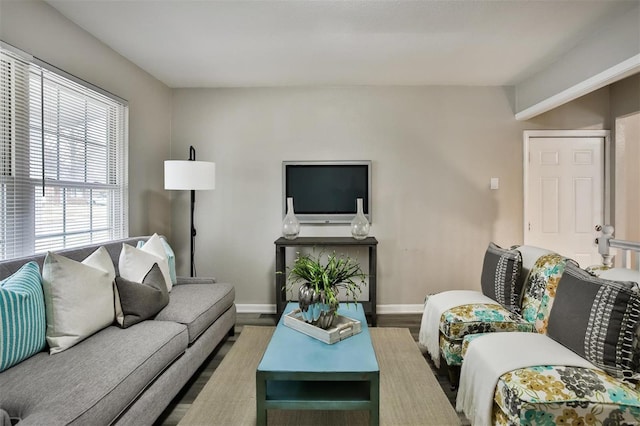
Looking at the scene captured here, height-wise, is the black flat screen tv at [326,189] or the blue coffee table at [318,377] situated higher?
the black flat screen tv at [326,189]

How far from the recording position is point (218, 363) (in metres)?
2.57

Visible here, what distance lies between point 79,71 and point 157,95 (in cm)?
109

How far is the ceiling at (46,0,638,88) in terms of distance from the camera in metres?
2.25

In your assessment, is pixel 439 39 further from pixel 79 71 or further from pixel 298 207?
pixel 79 71

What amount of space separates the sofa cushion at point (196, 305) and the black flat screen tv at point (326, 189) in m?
1.25

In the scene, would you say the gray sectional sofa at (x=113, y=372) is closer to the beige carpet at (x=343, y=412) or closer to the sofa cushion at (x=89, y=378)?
the sofa cushion at (x=89, y=378)

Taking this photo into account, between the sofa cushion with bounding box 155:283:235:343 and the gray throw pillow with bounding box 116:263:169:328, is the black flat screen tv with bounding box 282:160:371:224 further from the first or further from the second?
the gray throw pillow with bounding box 116:263:169:328

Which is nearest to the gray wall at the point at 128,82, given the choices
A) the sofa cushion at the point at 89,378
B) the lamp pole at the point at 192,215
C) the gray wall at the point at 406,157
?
the gray wall at the point at 406,157

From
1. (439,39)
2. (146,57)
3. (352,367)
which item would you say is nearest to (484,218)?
(439,39)

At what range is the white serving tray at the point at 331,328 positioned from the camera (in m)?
1.89

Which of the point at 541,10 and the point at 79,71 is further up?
the point at 541,10

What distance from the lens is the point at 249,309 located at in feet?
12.7

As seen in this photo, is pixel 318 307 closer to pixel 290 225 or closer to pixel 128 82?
pixel 290 225

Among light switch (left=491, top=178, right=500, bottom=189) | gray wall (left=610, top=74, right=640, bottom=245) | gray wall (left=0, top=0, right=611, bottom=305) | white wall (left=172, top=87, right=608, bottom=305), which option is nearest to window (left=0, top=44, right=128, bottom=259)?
gray wall (left=0, top=0, right=611, bottom=305)
